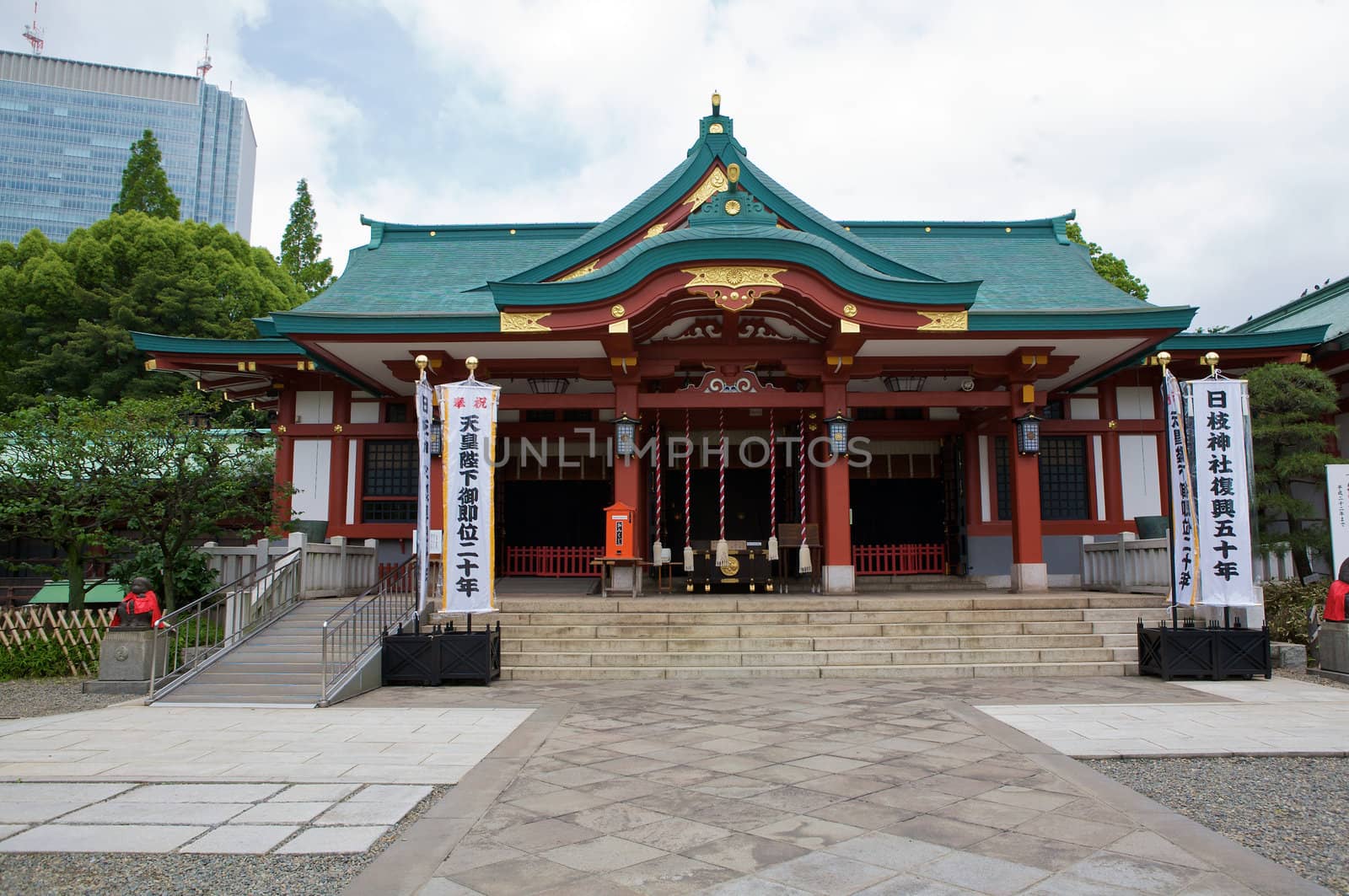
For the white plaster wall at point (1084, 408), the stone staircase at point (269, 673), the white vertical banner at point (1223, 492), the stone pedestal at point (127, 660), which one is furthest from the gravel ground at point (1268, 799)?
the white plaster wall at point (1084, 408)

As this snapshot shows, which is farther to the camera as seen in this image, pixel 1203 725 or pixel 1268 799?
pixel 1203 725

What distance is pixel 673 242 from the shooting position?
12.2 meters

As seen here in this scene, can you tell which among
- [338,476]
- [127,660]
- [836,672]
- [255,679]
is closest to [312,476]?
[338,476]

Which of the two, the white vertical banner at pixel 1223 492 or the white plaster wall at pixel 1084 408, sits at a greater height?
the white plaster wall at pixel 1084 408

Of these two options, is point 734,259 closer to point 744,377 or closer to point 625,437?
point 744,377

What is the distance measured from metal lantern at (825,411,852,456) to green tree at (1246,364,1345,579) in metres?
5.99

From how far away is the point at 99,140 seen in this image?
4719 inches

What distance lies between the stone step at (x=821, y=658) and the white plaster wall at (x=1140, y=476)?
6365mm

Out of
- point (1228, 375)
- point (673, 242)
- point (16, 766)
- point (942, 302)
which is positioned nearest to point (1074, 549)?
point (1228, 375)

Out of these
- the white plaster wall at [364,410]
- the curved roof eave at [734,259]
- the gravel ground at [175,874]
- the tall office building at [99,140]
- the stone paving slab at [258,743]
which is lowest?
the stone paving slab at [258,743]

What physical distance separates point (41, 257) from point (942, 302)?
26381 millimetres

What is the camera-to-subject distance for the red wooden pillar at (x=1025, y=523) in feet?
43.8

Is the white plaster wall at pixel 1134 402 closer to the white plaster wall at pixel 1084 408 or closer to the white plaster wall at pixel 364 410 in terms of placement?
the white plaster wall at pixel 1084 408

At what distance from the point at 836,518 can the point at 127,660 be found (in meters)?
9.50
